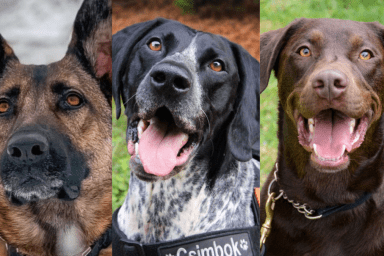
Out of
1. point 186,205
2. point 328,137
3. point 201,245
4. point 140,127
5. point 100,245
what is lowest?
point 100,245

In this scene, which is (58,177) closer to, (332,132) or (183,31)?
(183,31)

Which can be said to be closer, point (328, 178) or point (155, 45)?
point (155, 45)

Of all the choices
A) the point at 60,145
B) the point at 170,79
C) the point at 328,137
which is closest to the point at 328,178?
the point at 328,137

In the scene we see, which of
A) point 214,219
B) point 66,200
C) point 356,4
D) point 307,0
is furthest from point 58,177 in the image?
point 356,4

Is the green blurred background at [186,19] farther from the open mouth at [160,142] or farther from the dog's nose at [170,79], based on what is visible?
the dog's nose at [170,79]

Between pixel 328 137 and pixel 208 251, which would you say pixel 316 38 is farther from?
pixel 208 251
